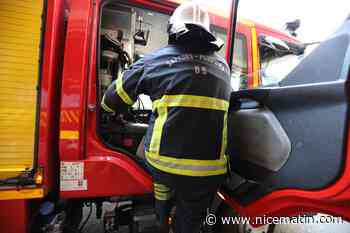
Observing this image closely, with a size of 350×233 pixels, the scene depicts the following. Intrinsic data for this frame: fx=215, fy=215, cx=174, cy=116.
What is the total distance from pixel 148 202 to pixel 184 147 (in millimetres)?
850

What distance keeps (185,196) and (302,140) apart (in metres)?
0.75

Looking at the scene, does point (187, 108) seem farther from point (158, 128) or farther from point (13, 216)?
point (13, 216)

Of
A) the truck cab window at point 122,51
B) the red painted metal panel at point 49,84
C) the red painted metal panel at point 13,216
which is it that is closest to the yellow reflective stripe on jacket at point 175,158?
the truck cab window at point 122,51

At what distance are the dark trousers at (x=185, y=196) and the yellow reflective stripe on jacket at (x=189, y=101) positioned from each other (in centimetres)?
43

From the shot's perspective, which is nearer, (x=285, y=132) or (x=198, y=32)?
(x=285, y=132)

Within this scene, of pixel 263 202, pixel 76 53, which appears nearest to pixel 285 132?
pixel 263 202

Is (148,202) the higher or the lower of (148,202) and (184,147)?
the lower

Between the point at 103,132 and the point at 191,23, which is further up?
the point at 191,23

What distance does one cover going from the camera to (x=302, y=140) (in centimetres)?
100

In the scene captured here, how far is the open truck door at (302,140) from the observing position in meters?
0.85

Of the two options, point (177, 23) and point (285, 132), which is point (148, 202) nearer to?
point (285, 132)

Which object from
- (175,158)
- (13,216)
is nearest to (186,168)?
(175,158)

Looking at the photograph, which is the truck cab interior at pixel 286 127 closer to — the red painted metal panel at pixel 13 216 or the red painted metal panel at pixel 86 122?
the red painted metal panel at pixel 86 122

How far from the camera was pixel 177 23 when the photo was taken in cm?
136
